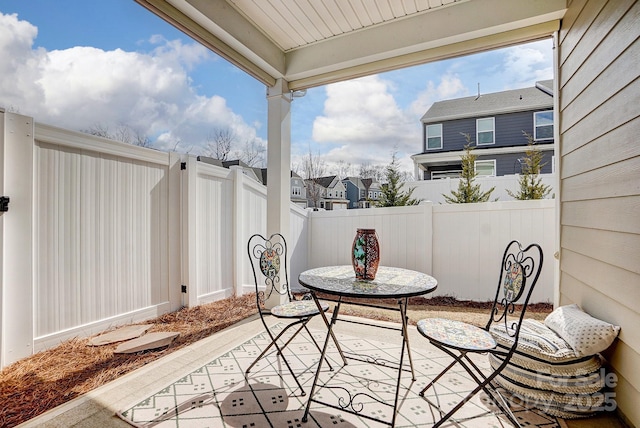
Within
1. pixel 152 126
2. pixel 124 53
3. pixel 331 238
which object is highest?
pixel 124 53

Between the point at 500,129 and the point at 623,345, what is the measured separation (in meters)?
9.67

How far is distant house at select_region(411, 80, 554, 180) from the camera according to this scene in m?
8.96

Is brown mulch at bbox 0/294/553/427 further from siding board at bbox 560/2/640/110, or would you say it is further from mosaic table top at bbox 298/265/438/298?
siding board at bbox 560/2/640/110

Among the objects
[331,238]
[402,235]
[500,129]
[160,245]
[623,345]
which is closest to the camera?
[623,345]

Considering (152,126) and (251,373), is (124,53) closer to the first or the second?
(152,126)

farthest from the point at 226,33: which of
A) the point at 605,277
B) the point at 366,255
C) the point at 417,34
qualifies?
the point at 605,277

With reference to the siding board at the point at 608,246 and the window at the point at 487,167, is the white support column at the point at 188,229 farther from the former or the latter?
the window at the point at 487,167

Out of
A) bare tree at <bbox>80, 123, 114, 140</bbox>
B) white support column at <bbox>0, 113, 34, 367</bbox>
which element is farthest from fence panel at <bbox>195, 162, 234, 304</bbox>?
white support column at <bbox>0, 113, 34, 367</bbox>

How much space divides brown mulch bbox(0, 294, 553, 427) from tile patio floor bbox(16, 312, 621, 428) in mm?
150

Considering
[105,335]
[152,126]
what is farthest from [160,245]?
[152,126]

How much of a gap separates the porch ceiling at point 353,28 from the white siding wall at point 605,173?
15.2 inches

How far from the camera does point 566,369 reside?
162 centimetres

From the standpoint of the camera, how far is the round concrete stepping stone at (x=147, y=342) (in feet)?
7.76

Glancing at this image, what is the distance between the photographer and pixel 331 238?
4727 mm
